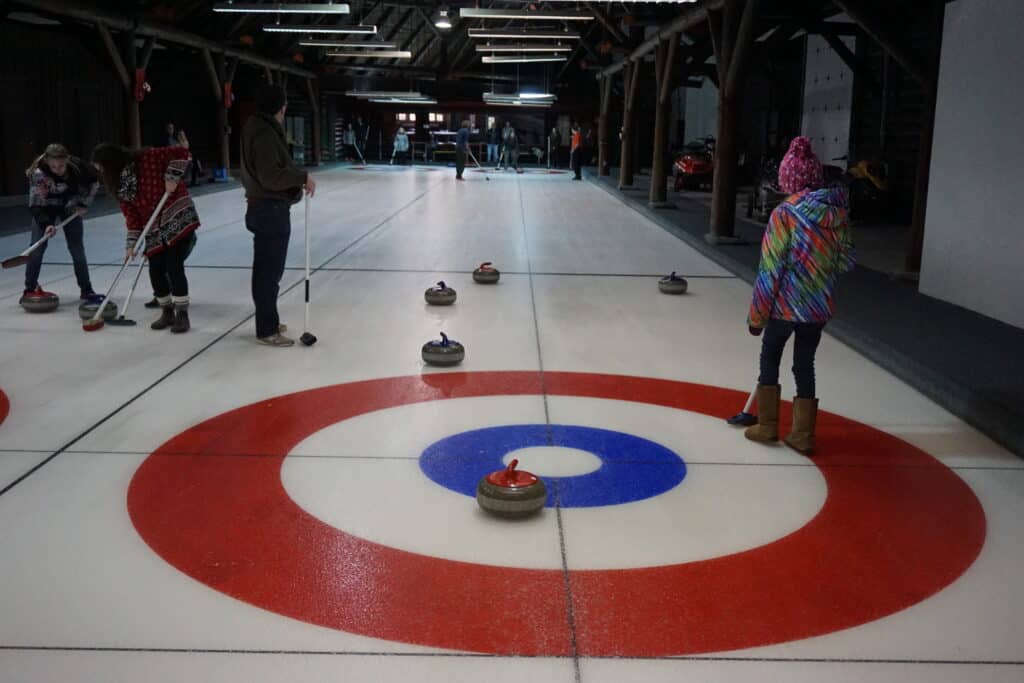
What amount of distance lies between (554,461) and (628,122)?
18933 millimetres

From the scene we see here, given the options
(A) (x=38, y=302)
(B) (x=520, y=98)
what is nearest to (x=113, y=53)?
(A) (x=38, y=302)

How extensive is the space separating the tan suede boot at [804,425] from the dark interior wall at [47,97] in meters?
17.1

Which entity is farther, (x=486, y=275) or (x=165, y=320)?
(x=486, y=275)

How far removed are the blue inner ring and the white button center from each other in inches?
1.5

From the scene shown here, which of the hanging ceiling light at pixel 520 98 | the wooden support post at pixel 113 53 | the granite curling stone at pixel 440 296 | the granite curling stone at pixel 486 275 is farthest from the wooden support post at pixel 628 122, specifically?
the granite curling stone at pixel 440 296

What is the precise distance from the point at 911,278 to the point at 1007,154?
84.2 inches

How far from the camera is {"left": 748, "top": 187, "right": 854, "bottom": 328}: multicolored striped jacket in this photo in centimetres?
455

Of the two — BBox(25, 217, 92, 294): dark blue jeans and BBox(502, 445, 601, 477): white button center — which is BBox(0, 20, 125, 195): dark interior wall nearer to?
BBox(25, 217, 92, 294): dark blue jeans

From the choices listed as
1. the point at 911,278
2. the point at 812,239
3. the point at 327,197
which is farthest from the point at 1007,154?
the point at 327,197

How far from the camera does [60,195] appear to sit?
7.81 m

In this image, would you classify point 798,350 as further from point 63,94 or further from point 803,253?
point 63,94

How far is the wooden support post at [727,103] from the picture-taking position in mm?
12711

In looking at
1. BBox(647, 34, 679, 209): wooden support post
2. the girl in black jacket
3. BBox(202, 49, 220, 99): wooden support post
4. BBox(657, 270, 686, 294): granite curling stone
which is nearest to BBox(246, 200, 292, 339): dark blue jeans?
the girl in black jacket

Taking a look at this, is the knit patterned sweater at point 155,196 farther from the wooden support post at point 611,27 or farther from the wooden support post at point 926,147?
the wooden support post at point 611,27
